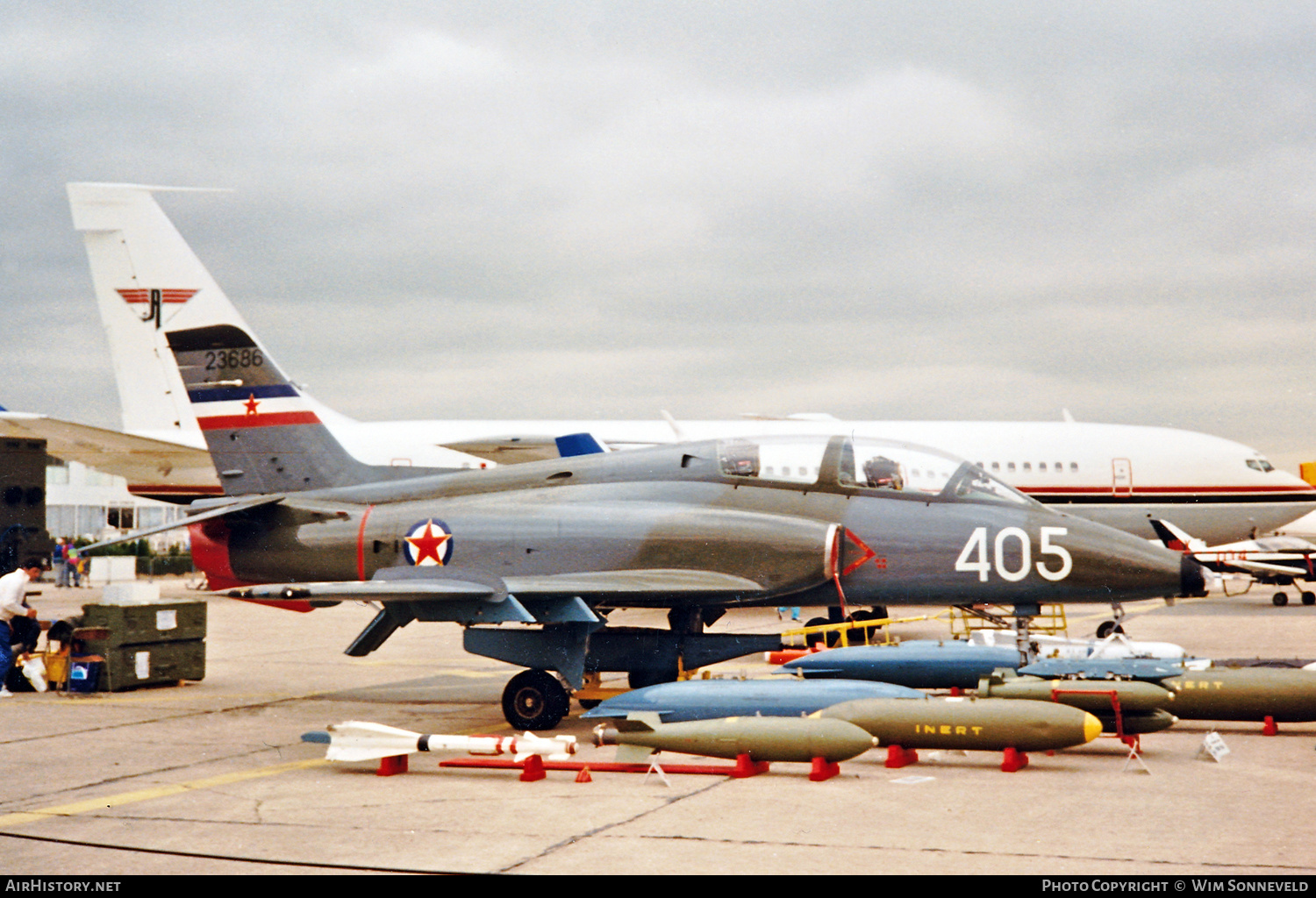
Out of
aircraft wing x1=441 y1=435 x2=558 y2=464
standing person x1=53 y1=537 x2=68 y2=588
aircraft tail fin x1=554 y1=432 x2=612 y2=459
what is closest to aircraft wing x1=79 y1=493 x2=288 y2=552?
aircraft tail fin x1=554 y1=432 x2=612 y2=459

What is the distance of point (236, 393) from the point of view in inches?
580

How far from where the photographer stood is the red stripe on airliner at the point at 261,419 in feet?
48.1

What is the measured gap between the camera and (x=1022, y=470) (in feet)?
86.9

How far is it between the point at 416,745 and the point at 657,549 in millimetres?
3595

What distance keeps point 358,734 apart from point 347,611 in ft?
81.2

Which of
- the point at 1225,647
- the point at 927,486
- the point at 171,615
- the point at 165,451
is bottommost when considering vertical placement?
the point at 1225,647

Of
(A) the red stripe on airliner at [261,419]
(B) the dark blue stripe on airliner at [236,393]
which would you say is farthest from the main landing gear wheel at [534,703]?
(B) the dark blue stripe on airliner at [236,393]

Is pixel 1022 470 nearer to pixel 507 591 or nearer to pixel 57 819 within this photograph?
pixel 507 591

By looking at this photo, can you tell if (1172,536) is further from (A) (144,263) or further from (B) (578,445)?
(A) (144,263)

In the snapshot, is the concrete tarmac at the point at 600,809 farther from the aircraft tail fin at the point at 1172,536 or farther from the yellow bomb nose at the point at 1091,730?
the aircraft tail fin at the point at 1172,536

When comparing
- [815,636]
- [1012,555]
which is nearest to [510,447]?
[815,636]
